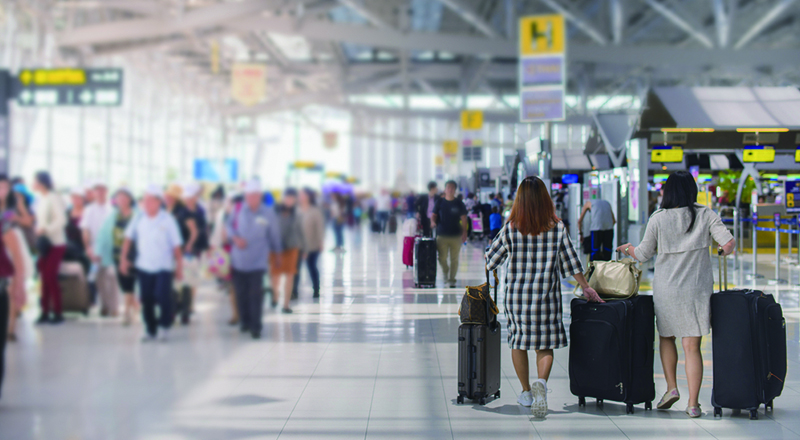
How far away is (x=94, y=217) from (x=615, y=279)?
3.01 m

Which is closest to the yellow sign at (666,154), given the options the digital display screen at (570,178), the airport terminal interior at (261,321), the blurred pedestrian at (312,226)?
the digital display screen at (570,178)

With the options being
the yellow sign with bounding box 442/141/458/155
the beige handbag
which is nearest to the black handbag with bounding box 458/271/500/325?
the beige handbag

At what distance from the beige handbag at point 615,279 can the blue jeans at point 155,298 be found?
2.41 meters

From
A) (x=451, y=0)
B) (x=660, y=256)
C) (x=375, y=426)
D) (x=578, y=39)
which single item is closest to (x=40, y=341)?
(x=375, y=426)

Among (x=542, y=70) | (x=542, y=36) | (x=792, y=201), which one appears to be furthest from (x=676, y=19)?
(x=542, y=70)

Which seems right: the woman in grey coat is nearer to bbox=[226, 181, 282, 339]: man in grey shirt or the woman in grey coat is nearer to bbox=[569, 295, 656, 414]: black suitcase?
bbox=[569, 295, 656, 414]: black suitcase

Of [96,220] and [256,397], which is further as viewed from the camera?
[256,397]

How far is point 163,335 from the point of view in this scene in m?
3.92

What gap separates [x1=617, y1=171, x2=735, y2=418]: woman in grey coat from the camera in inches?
168

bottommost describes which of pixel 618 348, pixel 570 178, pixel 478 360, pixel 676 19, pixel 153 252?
pixel 478 360

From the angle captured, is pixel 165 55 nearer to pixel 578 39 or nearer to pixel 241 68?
pixel 241 68

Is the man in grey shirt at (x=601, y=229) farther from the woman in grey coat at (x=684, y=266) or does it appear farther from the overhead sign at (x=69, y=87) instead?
the overhead sign at (x=69, y=87)

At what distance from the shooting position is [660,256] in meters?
4.35

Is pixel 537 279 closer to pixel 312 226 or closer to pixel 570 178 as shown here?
pixel 312 226
